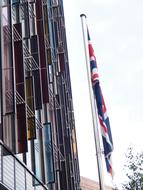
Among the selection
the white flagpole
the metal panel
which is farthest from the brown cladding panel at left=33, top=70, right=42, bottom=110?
the white flagpole

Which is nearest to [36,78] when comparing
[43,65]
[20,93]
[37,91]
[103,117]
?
[37,91]

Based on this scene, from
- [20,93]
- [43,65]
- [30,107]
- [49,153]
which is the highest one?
[43,65]

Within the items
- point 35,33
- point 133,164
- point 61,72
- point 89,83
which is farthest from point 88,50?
point 61,72

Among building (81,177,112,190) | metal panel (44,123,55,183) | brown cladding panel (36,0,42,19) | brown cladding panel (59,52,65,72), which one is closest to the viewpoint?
metal panel (44,123,55,183)

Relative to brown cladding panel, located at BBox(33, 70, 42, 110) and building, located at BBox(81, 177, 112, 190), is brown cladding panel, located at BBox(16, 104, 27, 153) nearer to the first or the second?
brown cladding panel, located at BBox(33, 70, 42, 110)

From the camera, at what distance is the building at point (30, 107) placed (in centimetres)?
1975

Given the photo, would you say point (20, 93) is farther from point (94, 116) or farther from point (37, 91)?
point (94, 116)

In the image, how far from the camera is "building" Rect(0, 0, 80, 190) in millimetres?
19750

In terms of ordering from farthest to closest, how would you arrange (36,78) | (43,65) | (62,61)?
(62,61) → (43,65) → (36,78)

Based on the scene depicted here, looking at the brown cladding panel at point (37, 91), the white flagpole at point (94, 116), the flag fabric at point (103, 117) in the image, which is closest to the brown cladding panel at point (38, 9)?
the brown cladding panel at point (37, 91)

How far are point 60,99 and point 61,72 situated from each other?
3.37 m

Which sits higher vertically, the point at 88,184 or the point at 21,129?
the point at 21,129

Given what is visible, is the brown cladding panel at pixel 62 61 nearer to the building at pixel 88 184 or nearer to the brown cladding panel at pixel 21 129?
the brown cladding panel at pixel 21 129

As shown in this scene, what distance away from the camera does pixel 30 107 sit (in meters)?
24.0
